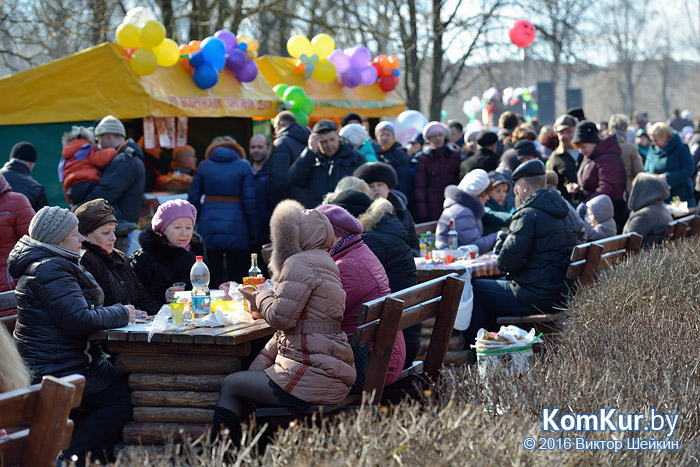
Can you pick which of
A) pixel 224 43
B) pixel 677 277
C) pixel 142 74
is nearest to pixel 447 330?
pixel 677 277

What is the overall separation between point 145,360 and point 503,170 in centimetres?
557

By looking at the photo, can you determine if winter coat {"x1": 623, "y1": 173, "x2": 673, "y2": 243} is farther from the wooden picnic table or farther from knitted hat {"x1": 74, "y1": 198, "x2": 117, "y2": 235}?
knitted hat {"x1": 74, "y1": 198, "x2": 117, "y2": 235}

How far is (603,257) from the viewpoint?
6.73m

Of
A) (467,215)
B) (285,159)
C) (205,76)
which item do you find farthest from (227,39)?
(467,215)

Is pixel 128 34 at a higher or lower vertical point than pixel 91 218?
higher

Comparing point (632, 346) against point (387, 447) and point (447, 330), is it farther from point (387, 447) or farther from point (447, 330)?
point (387, 447)

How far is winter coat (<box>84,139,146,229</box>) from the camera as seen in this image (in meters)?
8.33

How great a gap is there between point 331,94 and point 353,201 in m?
9.15

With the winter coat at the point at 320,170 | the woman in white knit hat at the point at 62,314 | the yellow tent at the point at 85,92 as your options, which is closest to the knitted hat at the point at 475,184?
the winter coat at the point at 320,170

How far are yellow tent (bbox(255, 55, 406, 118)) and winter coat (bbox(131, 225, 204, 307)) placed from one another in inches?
322

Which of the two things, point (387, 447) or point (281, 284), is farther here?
point (281, 284)

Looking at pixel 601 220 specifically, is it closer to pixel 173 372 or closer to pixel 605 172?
pixel 605 172

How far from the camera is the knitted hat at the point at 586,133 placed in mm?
9562

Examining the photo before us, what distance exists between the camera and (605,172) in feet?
31.6
